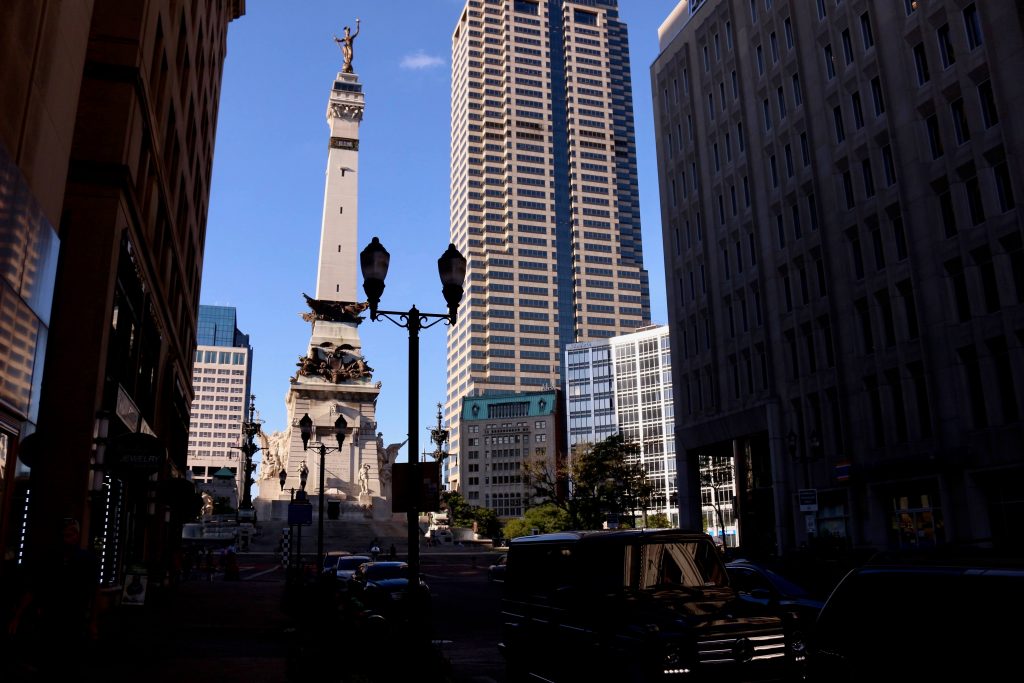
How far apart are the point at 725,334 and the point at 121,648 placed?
37.5 meters

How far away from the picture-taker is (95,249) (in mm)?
17203

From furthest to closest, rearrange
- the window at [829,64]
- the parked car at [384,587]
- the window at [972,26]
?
the window at [829,64]
the window at [972,26]
the parked car at [384,587]

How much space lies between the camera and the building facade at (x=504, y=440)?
154 meters

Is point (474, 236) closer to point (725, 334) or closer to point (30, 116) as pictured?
point (725, 334)

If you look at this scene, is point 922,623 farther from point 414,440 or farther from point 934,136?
point 934,136

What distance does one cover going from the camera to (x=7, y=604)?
12.9 meters

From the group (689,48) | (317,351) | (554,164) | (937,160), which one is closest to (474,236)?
(554,164)

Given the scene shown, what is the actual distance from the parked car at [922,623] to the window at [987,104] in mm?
29974

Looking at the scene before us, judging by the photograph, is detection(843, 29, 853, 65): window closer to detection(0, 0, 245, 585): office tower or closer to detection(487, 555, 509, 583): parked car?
detection(487, 555, 509, 583): parked car

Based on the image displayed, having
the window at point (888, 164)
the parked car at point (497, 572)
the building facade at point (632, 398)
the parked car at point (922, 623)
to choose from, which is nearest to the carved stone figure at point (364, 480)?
the parked car at point (497, 572)

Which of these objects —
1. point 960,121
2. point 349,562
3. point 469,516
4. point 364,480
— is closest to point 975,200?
point 960,121

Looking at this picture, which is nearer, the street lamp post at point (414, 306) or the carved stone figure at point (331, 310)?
the street lamp post at point (414, 306)

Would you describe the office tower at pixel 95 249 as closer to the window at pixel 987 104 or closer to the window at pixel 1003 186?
the window at pixel 1003 186

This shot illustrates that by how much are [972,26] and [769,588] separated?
1104 inches
